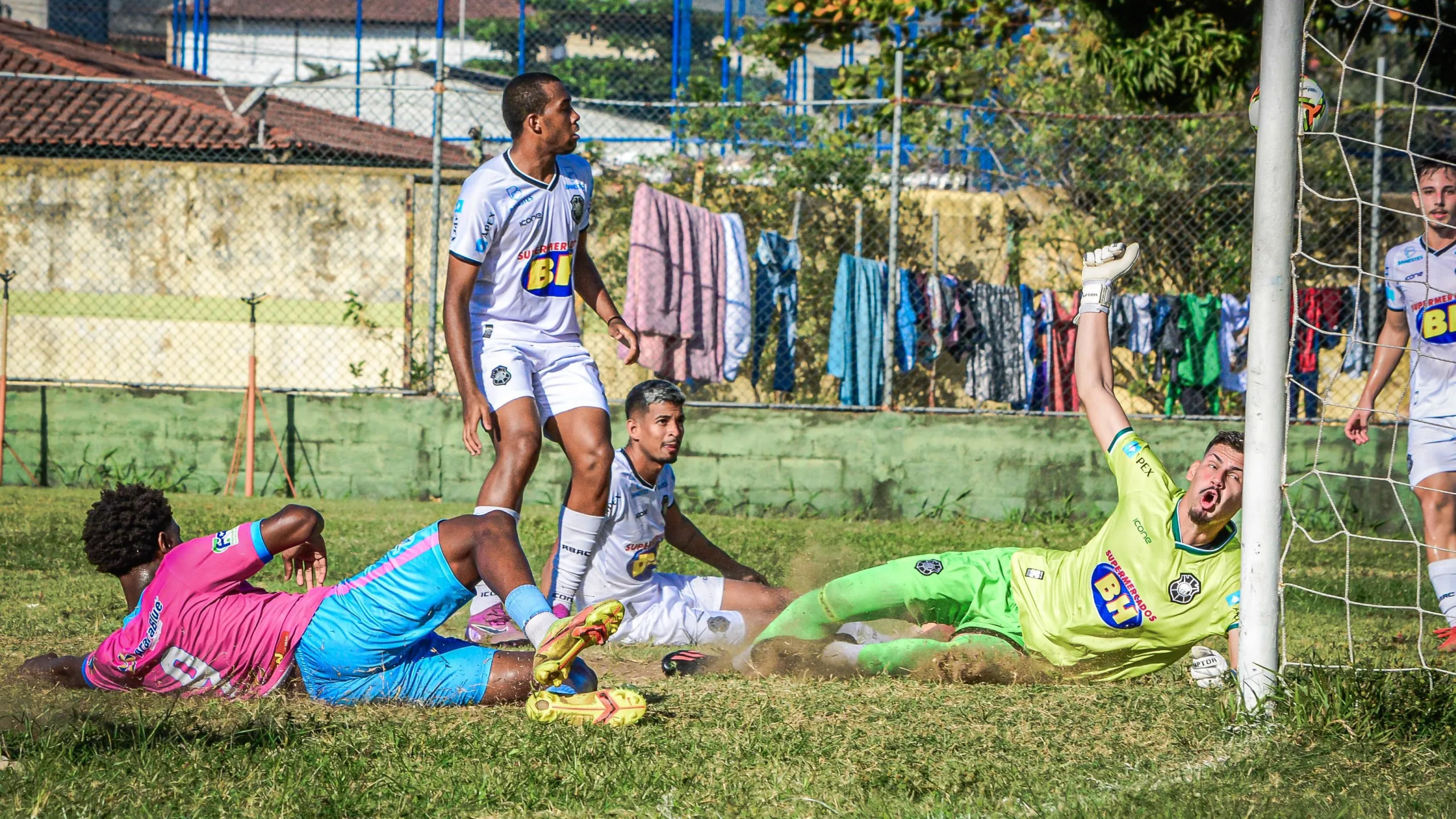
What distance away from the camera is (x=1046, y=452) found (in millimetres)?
10094

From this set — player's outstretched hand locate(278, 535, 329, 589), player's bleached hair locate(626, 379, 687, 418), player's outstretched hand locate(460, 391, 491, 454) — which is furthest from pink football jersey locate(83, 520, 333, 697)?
player's bleached hair locate(626, 379, 687, 418)

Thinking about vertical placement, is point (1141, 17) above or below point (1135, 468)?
above

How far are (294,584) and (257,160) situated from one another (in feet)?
48.6

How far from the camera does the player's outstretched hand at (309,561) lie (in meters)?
4.27

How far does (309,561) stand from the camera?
4.33 m

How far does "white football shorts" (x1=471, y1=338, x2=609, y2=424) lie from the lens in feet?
18.1

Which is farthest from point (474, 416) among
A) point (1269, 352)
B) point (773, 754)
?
point (1269, 352)

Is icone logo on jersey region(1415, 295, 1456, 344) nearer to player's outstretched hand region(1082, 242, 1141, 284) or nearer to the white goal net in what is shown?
the white goal net

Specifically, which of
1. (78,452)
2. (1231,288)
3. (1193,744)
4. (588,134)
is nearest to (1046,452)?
(1231,288)

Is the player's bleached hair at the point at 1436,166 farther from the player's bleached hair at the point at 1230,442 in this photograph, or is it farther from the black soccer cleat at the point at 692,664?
the black soccer cleat at the point at 692,664

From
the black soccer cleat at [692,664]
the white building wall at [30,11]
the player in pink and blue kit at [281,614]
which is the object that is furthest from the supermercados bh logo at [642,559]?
the white building wall at [30,11]

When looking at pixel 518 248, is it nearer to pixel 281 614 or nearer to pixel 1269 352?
pixel 281 614

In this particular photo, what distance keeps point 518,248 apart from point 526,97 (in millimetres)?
639

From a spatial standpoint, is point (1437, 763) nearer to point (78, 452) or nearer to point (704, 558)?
point (704, 558)
